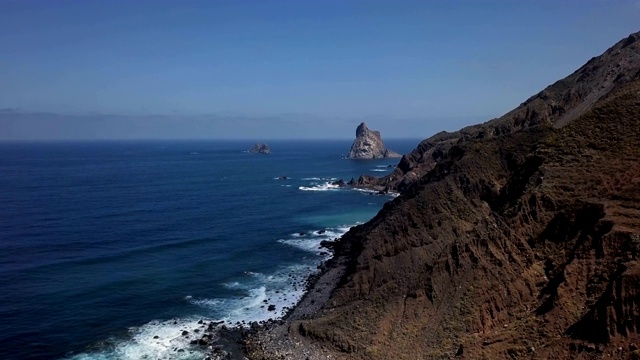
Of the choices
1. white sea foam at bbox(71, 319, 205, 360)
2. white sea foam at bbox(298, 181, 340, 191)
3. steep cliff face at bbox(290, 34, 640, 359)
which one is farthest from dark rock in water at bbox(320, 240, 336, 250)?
white sea foam at bbox(298, 181, 340, 191)

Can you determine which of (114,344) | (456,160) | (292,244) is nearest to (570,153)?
(456,160)

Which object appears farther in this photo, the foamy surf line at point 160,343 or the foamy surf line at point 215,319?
the foamy surf line at point 215,319

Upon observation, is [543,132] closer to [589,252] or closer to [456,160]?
[456,160]

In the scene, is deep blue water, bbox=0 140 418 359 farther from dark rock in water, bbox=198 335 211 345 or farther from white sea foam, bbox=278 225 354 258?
dark rock in water, bbox=198 335 211 345

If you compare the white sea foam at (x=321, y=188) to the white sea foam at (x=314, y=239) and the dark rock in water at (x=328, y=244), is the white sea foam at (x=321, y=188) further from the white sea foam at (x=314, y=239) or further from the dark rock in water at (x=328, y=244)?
the dark rock in water at (x=328, y=244)

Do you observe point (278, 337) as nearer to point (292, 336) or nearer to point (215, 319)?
point (292, 336)

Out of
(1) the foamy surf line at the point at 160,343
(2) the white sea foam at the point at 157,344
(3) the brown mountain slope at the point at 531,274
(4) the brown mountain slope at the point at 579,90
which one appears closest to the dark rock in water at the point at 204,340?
(1) the foamy surf line at the point at 160,343
